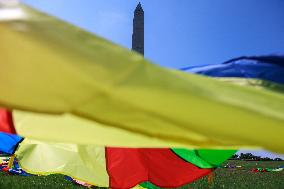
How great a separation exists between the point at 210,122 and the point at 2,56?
1.04m

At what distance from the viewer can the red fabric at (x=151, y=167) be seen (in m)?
5.73

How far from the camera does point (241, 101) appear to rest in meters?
2.23

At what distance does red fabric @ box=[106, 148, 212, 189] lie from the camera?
5734mm

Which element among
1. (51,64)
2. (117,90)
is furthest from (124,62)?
(51,64)

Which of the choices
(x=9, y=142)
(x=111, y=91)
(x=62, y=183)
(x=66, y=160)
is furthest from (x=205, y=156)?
(x=62, y=183)

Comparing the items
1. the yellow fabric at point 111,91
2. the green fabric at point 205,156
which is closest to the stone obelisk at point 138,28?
the green fabric at point 205,156

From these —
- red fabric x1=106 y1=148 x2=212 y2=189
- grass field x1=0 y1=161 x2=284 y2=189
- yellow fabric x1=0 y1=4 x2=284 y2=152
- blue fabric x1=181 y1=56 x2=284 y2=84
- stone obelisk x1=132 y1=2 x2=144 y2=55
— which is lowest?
grass field x1=0 y1=161 x2=284 y2=189

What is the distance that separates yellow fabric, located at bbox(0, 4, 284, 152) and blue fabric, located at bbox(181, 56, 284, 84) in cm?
103

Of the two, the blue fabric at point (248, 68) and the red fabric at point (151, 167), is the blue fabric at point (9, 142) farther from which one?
the blue fabric at point (248, 68)

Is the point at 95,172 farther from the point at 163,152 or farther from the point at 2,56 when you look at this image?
the point at 2,56

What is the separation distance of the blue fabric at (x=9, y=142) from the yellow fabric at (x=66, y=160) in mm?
117

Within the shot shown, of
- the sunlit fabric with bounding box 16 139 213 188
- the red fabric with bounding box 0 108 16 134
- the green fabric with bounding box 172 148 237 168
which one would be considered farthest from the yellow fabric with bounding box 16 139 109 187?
the red fabric with bounding box 0 108 16 134

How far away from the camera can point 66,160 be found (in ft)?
20.3

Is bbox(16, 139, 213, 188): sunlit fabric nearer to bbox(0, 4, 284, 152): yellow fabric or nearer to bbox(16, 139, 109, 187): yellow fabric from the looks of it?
bbox(16, 139, 109, 187): yellow fabric
